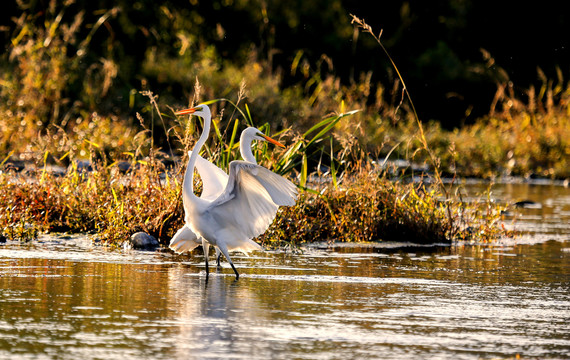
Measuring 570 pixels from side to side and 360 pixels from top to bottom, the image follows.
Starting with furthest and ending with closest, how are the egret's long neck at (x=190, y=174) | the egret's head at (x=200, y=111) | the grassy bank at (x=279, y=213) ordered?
the grassy bank at (x=279, y=213) → the egret's head at (x=200, y=111) → the egret's long neck at (x=190, y=174)

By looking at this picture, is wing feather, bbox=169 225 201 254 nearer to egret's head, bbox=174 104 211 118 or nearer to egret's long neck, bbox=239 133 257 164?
egret's long neck, bbox=239 133 257 164

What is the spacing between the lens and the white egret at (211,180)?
8.52m

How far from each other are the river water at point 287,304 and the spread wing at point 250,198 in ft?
1.41

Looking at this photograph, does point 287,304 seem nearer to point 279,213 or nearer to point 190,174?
point 190,174

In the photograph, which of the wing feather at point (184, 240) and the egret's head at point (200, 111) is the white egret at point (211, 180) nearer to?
the wing feather at point (184, 240)

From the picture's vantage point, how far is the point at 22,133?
58.3ft

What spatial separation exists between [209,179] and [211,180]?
0.02 metres

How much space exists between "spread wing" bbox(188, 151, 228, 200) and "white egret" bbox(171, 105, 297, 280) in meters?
0.45

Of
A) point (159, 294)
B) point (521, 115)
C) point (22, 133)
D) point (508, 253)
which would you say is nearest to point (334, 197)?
point (508, 253)

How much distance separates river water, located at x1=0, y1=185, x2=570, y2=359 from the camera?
5.53 m

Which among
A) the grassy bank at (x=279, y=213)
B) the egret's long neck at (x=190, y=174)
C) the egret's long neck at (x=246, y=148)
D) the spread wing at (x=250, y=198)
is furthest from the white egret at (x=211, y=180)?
the grassy bank at (x=279, y=213)

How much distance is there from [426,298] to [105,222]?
A: 4.06m

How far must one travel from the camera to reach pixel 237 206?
8109mm

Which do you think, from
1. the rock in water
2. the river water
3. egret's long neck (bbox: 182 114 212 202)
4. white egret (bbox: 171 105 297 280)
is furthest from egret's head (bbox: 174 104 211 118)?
the rock in water
